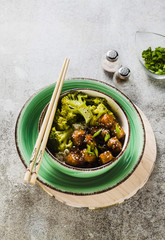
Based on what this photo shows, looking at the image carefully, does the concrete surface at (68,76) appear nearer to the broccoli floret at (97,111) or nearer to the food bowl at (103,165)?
the food bowl at (103,165)

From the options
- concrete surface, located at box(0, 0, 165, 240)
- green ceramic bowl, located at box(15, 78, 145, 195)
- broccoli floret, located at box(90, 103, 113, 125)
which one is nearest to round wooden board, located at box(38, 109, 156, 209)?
green ceramic bowl, located at box(15, 78, 145, 195)

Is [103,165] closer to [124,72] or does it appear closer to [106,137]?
[106,137]

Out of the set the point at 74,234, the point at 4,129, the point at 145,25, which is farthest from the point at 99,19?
the point at 74,234

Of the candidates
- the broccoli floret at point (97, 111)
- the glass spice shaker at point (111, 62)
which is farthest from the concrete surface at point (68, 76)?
the broccoli floret at point (97, 111)

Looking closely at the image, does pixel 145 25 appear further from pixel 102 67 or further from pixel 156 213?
pixel 156 213

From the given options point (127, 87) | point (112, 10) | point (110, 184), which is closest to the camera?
point (110, 184)

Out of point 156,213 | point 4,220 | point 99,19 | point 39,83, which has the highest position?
point 99,19
